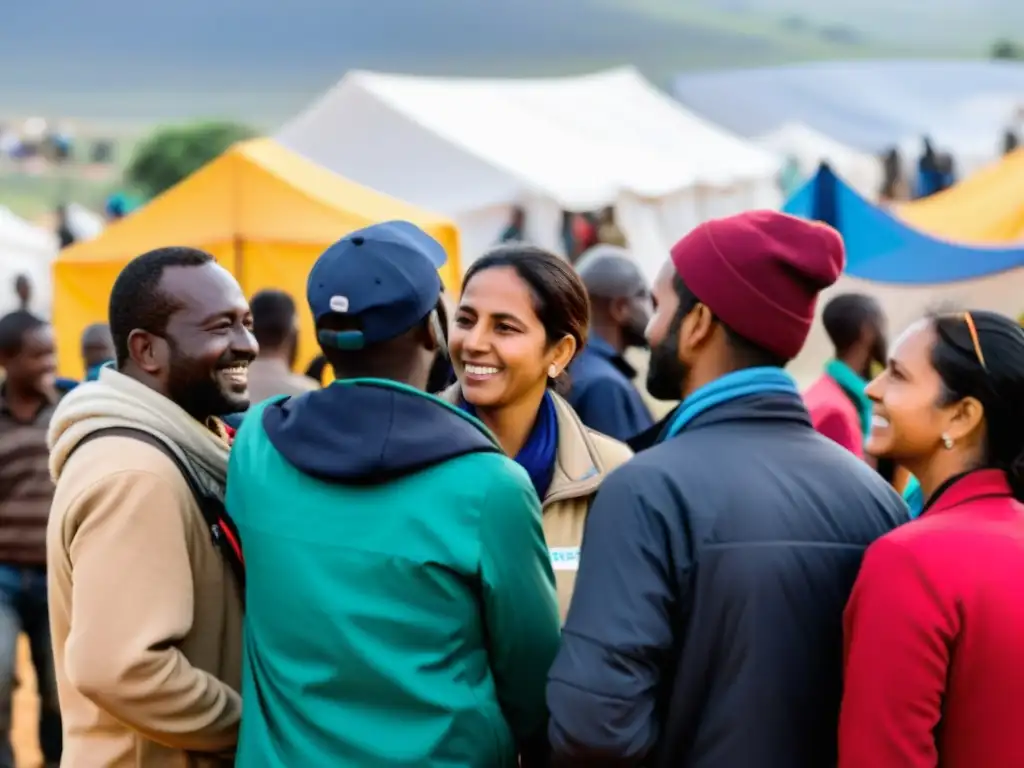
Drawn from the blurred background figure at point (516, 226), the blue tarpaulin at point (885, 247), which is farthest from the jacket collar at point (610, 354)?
the blurred background figure at point (516, 226)

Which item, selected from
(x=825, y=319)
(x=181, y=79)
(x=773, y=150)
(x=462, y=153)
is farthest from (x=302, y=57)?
(x=825, y=319)

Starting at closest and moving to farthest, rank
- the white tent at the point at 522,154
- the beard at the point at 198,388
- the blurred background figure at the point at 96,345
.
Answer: the beard at the point at 198,388
the blurred background figure at the point at 96,345
the white tent at the point at 522,154

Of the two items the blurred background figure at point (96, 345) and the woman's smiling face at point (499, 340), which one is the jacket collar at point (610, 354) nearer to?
the woman's smiling face at point (499, 340)

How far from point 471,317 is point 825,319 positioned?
313 centimetres

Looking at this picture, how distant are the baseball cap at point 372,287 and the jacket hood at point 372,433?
0.29 feet

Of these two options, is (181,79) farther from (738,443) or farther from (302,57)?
(738,443)

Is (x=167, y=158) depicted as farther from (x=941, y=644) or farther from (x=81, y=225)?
(x=941, y=644)

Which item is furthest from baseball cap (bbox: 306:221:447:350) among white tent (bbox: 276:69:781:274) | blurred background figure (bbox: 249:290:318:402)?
white tent (bbox: 276:69:781:274)

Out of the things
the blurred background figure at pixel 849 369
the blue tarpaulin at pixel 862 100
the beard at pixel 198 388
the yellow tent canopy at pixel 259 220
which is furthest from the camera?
the blue tarpaulin at pixel 862 100

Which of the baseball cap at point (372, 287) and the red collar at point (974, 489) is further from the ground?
the baseball cap at point (372, 287)

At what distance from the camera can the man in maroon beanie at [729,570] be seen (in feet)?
7.47

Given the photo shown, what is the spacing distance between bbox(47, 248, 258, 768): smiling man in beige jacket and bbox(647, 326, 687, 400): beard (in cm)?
82

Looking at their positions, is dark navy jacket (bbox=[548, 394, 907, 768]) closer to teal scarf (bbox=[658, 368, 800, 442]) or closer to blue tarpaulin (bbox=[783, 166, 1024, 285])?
teal scarf (bbox=[658, 368, 800, 442])

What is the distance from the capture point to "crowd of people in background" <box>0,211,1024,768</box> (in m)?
2.25
